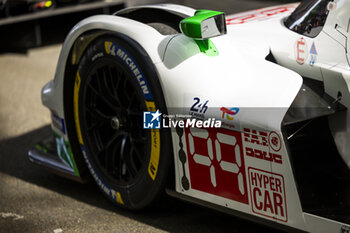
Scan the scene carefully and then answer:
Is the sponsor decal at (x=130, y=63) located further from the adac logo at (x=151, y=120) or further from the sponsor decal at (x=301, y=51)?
the sponsor decal at (x=301, y=51)

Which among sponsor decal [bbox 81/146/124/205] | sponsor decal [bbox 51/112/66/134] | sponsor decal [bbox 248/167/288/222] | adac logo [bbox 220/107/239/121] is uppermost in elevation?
adac logo [bbox 220/107/239/121]

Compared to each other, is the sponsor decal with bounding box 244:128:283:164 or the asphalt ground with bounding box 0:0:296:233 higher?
the sponsor decal with bounding box 244:128:283:164

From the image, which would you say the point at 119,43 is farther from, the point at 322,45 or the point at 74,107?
the point at 322,45

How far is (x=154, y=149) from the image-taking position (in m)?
3.27

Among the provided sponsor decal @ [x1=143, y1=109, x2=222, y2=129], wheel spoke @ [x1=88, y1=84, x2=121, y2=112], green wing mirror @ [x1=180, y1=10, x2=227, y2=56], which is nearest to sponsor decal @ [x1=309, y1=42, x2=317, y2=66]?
green wing mirror @ [x1=180, y1=10, x2=227, y2=56]

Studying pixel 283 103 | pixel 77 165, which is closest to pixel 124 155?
pixel 77 165

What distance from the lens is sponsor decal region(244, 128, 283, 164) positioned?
2772mm

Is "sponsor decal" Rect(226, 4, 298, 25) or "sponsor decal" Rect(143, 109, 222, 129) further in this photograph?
"sponsor decal" Rect(226, 4, 298, 25)

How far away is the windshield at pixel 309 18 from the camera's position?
10.4ft

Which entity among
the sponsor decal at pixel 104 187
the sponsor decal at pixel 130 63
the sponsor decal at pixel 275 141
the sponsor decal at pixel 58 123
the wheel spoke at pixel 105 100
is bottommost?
the sponsor decal at pixel 104 187

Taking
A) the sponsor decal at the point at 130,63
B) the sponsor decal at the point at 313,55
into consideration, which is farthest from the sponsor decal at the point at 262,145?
the sponsor decal at the point at 130,63

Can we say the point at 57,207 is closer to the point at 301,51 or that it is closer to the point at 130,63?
the point at 130,63

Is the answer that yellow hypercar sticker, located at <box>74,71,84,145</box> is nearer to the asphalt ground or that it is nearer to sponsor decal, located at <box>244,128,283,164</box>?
the asphalt ground

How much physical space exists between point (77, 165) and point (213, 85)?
1220 millimetres
